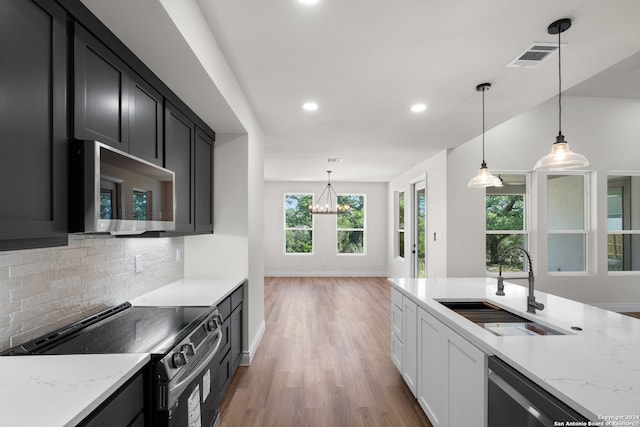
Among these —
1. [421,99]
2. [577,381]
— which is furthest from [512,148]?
[577,381]

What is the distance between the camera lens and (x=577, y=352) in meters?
1.36

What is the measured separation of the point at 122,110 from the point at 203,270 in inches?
75.7

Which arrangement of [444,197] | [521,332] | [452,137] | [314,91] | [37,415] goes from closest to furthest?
[37,415] → [521,332] → [314,91] → [452,137] → [444,197]

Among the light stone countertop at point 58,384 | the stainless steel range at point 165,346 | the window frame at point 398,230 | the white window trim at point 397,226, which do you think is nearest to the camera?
the light stone countertop at point 58,384

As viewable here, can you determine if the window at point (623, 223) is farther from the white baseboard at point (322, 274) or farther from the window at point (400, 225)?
the white baseboard at point (322, 274)

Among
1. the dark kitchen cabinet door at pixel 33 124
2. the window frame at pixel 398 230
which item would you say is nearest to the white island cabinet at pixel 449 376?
the dark kitchen cabinet door at pixel 33 124

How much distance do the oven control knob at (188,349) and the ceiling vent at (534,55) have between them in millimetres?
2691

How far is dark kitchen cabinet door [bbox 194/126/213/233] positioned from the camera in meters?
2.81

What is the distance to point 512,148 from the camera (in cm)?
501

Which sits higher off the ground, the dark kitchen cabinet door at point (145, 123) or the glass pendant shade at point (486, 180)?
the dark kitchen cabinet door at point (145, 123)

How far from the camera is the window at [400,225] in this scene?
25.1ft

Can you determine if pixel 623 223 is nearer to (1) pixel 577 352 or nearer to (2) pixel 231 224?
(1) pixel 577 352

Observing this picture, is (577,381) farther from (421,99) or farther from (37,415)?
(421,99)

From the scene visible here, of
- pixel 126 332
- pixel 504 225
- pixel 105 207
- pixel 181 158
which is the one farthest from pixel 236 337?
pixel 504 225
